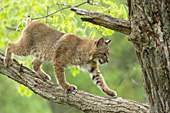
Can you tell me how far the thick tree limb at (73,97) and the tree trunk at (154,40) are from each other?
2.87ft

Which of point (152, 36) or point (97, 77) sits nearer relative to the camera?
point (152, 36)

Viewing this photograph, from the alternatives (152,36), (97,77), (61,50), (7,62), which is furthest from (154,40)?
(7,62)

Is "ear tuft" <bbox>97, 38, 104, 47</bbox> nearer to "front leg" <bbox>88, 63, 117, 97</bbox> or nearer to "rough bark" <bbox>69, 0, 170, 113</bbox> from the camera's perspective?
"front leg" <bbox>88, 63, 117, 97</bbox>

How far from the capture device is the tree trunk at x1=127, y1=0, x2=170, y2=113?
3.23 meters

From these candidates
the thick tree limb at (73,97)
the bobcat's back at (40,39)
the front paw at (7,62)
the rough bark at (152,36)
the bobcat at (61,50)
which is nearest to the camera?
the rough bark at (152,36)

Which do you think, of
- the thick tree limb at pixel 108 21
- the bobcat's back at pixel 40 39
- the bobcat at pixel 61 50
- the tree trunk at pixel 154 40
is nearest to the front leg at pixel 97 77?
the bobcat at pixel 61 50

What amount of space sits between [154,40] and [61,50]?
2942 millimetres

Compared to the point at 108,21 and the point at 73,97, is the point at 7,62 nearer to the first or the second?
the point at 73,97

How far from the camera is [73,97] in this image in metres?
4.96

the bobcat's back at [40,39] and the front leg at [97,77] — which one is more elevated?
the bobcat's back at [40,39]

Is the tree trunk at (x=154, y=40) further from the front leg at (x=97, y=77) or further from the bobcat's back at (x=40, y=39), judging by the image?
the bobcat's back at (x=40, y=39)

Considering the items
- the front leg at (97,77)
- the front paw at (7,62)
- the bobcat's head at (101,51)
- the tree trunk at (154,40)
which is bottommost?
the front leg at (97,77)

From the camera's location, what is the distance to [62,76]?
583 cm

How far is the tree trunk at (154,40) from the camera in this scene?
323cm
